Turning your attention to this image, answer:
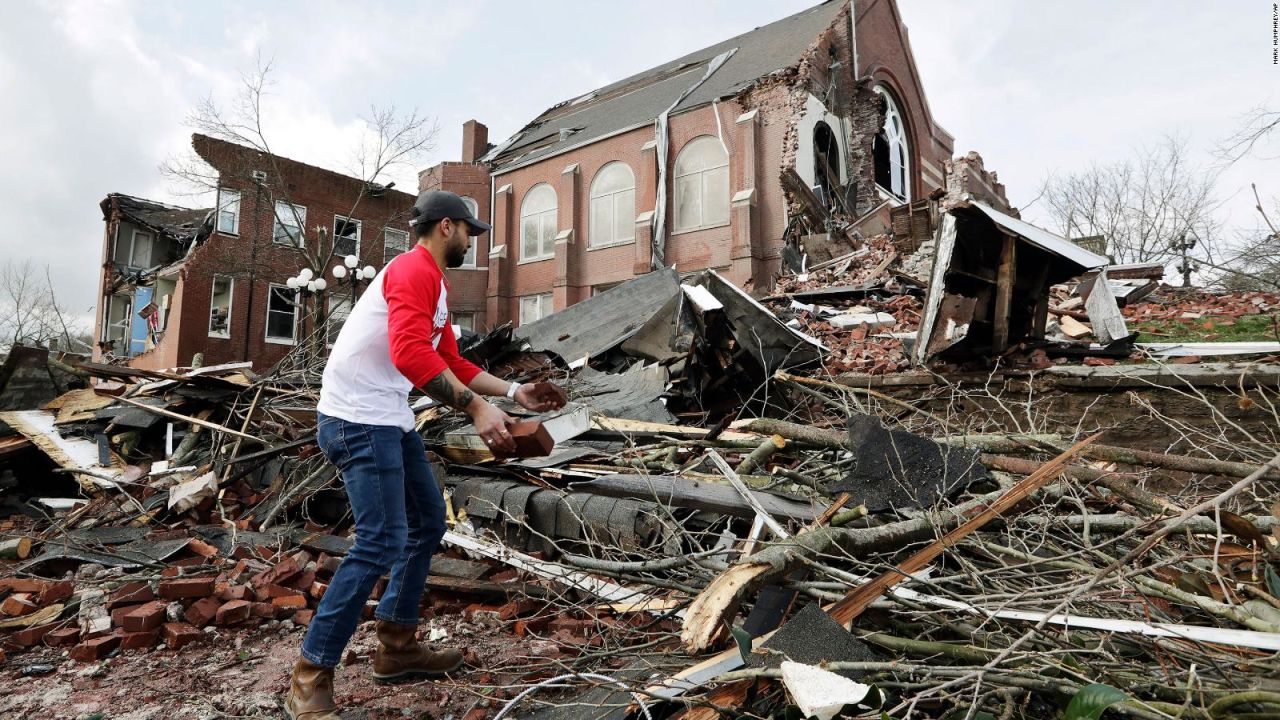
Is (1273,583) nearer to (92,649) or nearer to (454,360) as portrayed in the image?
(454,360)

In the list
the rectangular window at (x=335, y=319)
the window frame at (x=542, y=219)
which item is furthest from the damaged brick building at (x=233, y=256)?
the window frame at (x=542, y=219)

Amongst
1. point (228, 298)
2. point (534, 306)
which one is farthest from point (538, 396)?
point (228, 298)

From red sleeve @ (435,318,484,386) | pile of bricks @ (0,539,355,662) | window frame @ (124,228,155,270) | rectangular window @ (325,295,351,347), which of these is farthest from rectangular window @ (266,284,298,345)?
red sleeve @ (435,318,484,386)

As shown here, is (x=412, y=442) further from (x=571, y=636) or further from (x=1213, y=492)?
(x=1213, y=492)

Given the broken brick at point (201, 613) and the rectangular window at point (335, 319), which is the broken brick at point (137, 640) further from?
the rectangular window at point (335, 319)

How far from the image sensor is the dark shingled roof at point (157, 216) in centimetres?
2384

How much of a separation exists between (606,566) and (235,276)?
23037 millimetres

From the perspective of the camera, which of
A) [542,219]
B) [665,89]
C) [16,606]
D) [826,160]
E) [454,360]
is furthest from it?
[542,219]

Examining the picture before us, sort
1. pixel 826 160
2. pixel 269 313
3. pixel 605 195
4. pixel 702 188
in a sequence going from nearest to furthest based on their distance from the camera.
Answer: pixel 826 160
pixel 702 188
pixel 605 195
pixel 269 313

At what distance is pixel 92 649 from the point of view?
3.05 m

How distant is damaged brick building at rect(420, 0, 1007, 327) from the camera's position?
17.1 m

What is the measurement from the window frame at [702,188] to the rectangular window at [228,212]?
14600 mm

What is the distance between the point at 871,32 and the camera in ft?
65.9

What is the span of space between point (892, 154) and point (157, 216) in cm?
2728
